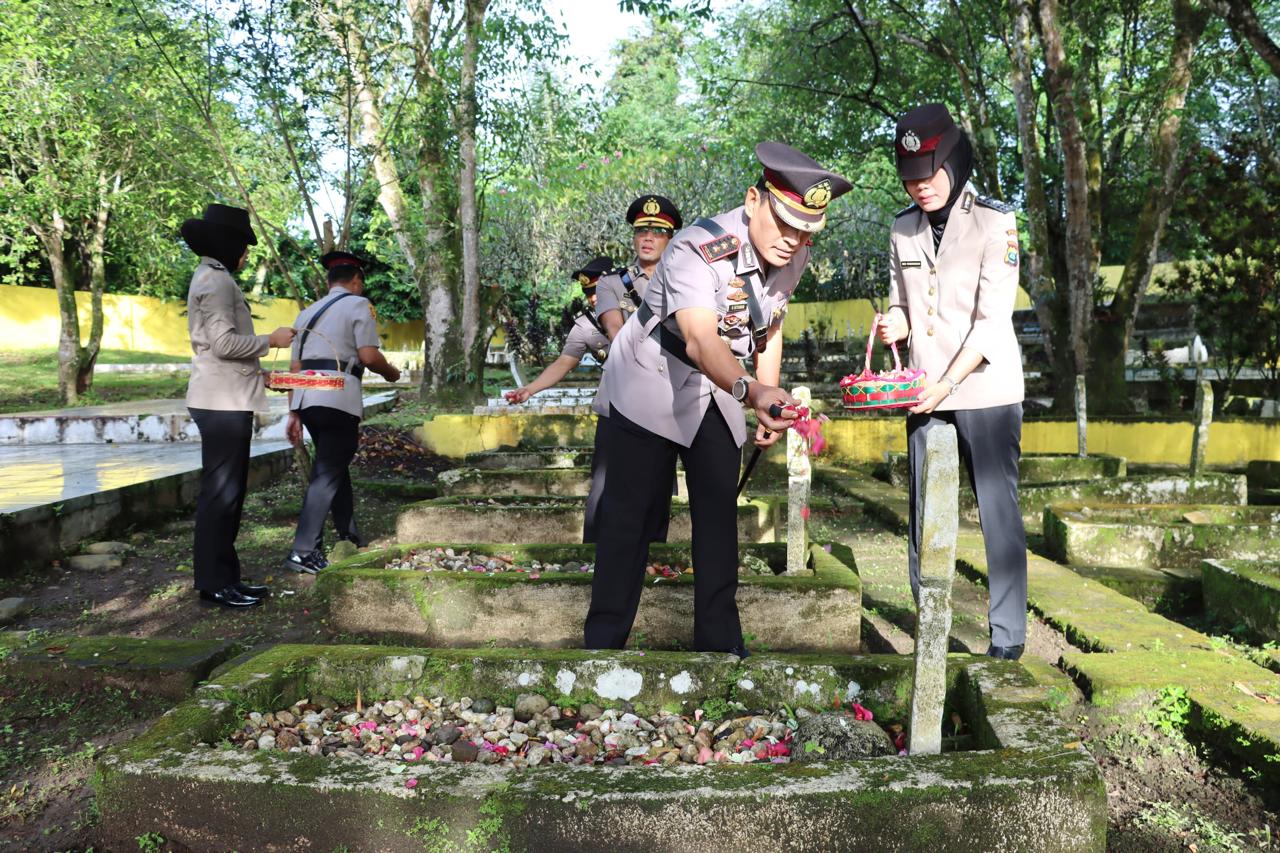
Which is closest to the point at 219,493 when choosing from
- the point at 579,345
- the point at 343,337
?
the point at 343,337

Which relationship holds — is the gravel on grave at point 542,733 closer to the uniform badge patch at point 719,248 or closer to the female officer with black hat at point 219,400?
the uniform badge patch at point 719,248

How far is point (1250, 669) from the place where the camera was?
3.31m

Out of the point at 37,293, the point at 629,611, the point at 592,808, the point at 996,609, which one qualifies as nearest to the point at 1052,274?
the point at 996,609

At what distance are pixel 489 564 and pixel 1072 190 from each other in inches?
323

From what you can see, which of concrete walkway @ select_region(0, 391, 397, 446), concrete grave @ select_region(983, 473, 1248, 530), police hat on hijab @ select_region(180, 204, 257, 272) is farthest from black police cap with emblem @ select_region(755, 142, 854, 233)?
concrete walkway @ select_region(0, 391, 397, 446)

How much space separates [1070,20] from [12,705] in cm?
1165

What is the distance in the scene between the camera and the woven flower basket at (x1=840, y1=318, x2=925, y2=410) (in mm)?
2902

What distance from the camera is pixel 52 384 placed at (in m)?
17.6

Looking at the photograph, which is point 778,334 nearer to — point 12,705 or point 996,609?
point 996,609

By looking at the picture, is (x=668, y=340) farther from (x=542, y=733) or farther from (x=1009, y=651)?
(x=1009, y=651)

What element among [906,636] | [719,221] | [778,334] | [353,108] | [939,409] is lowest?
[906,636]

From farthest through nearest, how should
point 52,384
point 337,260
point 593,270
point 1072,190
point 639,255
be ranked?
point 52,384, point 1072,190, point 337,260, point 593,270, point 639,255

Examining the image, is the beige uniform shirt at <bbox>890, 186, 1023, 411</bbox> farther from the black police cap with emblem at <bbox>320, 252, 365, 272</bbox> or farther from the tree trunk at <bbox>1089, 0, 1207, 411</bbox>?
the tree trunk at <bbox>1089, 0, 1207, 411</bbox>

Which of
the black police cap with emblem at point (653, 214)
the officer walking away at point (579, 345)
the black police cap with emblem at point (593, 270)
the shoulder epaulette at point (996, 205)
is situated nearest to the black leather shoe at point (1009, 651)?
the shoulder epaulette at point (996, 205)
